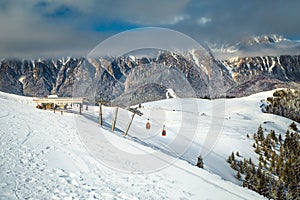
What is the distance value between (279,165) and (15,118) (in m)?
53.7

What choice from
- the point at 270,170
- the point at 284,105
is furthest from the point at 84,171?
the point at 284,105

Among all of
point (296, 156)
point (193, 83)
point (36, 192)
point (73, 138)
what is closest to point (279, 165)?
point (296, 156)

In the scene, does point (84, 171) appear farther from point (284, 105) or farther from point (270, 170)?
point (284, 105)

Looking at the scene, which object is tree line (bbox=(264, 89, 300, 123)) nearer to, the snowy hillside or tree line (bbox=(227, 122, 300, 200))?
tree line (bbox=(227, 122, 300, 200))

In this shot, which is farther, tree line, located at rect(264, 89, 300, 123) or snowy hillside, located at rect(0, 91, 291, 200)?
tree line, located at rect(264, 89, 300, 123)

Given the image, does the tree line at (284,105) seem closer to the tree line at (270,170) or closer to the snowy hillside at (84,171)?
the tree line at (270,170)

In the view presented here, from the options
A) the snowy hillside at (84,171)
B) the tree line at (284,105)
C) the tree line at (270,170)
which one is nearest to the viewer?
the snowy hillside at (84,171)

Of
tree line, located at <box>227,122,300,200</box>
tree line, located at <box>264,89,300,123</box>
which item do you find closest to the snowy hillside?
tree line, located at <box>227,122,300,200</box>

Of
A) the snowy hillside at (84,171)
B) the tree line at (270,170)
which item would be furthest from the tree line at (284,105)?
the snowy hillside at (84,171)

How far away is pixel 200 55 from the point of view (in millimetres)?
20219

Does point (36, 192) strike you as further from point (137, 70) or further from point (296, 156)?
point (296, 156)

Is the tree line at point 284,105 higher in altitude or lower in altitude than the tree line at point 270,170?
higher

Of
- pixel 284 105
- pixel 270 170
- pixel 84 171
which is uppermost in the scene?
pixel 84 171

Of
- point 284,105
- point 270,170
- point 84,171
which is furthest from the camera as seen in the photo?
point 284,105
